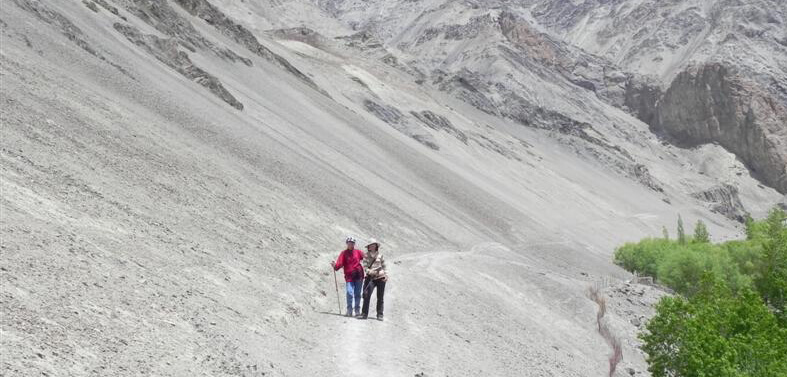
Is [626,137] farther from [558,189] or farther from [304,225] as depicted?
[304,225]

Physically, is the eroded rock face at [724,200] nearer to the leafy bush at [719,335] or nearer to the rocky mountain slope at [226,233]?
the rocky mountain slope at [226,233]

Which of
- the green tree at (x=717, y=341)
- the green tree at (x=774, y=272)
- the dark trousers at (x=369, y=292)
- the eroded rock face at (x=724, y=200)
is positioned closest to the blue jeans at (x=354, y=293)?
the dark trousers at (x=369, y=292)

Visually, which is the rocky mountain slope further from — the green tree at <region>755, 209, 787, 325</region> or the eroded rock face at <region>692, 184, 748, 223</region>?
the eroded rock face at <region>692, 184, 748, 223</region>

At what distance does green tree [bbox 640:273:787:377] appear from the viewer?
22172mm

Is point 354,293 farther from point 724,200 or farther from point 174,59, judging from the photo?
point 724,200

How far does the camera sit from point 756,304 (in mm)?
28625

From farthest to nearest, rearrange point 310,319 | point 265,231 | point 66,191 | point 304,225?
point 304,225, point 265,231, point 66,191, point 310,319

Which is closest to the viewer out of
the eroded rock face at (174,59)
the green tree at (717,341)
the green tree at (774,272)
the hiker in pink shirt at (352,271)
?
the hiker in pink shirt at (352,271)

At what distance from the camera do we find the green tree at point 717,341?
2217cm

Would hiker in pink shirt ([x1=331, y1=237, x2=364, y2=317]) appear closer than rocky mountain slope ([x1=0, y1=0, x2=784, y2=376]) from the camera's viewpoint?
No

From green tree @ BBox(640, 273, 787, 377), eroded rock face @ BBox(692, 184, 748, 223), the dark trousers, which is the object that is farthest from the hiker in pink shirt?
eroded rock face @ BBox(692, 184, 748, 223)

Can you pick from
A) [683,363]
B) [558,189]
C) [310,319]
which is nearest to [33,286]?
[310,319]

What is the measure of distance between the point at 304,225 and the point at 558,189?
271 ft

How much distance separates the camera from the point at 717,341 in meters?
23.1
